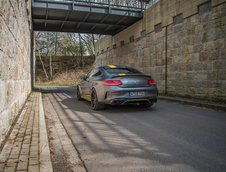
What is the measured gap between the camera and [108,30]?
766 inches

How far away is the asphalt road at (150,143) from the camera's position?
8.25 feet

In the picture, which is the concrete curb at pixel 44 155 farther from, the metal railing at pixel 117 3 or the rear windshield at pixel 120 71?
the metal railing at pixel 117 3

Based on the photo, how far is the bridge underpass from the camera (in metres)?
13.5

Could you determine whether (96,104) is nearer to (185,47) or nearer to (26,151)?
(26,151)

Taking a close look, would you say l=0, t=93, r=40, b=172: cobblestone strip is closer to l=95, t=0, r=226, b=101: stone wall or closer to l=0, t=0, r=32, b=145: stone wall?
l=0, t=0, r=32, b=145: stone wall

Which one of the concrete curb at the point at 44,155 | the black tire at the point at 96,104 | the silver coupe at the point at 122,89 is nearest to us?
the concrete curb at the point at 44,155

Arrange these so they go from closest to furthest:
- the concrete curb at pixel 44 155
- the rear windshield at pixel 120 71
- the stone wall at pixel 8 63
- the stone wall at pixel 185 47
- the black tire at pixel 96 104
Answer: the concrete curb at pixel 44 155 → the stone wall at pixel 8 63 → the black tire at pixel 96 104 → the rear windshield at pixel 120 71 → the stone wall at pixel 185 47

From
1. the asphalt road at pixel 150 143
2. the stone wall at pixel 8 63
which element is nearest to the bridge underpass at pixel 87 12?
the stone wall at pixel 8 63

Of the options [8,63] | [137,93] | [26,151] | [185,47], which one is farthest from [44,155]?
[185,47]

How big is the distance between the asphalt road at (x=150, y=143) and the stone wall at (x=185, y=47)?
152 inches

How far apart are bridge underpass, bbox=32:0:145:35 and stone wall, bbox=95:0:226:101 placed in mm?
1253

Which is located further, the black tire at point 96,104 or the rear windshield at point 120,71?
the rear windshield at point 120,71

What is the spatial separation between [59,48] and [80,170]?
37.4 m

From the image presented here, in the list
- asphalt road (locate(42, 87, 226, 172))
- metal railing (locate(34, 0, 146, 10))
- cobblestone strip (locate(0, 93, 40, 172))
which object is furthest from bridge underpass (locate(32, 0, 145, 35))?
cobblestone strip (locate(0, 93, 40, 172))
